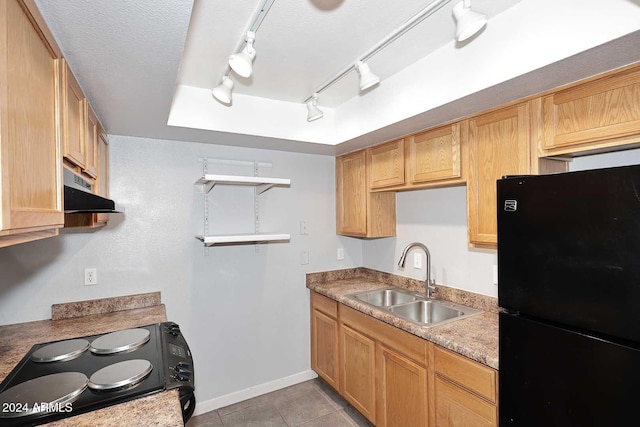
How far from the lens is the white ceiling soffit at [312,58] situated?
3.69 feet

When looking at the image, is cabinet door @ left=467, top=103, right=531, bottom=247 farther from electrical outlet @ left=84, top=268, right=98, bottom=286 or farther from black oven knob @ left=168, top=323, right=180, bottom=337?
electrical outlet @ left=84, top=268, right=98, bottom=286

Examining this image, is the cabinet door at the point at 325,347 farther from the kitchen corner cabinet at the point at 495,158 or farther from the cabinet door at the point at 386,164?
the kitchen corner cabinet at the point at 495,158

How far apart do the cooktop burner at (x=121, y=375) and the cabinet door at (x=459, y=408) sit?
4.64 ft

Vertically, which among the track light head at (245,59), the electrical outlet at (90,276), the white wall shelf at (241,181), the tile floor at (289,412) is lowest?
the tile floor at (289,412)

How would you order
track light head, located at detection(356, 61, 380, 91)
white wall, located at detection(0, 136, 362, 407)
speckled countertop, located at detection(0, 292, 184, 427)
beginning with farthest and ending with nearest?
white wall, located at detection(0, 136, 362, 407) < track light head, located at detection(356, 61, 380, 91) < speckled countertop, located at detection(0, 292, 184, 427)

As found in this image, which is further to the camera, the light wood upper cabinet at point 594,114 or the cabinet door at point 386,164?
the cabinet door at point 386,164

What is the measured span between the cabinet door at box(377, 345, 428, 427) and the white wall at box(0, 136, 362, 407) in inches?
40.7

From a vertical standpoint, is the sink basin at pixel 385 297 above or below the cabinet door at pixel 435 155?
below

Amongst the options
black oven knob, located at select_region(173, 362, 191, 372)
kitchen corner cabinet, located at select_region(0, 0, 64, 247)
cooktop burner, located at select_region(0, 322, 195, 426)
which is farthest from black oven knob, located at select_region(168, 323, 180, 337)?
kitchen corner cabinet, located at select_region(0, 0, 64, 247)

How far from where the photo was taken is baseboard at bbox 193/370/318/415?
102 inches

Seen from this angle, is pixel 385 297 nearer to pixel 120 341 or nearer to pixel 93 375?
pixel 120 341

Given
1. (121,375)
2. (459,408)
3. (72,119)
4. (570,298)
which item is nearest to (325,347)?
(459,408)

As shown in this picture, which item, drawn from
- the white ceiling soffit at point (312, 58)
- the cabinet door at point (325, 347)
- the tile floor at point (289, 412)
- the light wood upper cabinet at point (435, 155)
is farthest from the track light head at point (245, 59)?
the tile floor at point (289, 412)

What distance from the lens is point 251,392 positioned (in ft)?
9.05
